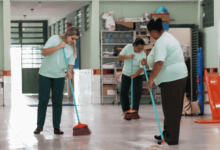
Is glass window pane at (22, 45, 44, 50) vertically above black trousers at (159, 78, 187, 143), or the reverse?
glass window pane at (22, 45, 44, 50)

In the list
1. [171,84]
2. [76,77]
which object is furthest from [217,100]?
[76,77]

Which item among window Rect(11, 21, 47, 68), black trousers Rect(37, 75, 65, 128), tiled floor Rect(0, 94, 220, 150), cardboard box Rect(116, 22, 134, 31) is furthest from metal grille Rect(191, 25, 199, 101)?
window Rect(11, 21, 47, 68)

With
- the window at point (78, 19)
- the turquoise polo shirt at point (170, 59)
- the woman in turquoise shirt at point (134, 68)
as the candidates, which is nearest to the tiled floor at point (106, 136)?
the woman in turquoise shirt at point (134, 68)

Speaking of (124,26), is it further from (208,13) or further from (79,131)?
→ (79,131)

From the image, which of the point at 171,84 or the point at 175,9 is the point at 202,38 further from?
the point at 171,84

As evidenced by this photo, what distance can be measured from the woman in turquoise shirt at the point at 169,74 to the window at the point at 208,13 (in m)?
4.97

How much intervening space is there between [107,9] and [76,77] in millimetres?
2634

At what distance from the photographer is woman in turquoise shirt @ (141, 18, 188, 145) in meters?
3.61

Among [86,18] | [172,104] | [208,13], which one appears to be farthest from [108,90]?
[172,104]

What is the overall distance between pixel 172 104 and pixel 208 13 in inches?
216

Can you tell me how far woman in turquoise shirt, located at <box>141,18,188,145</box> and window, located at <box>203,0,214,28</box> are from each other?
196 inches

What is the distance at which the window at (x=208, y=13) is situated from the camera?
329 inches

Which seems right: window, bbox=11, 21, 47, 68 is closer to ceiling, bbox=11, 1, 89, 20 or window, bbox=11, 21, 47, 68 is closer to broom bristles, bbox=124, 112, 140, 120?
ceiling, bbox=11, 1, 89, 20

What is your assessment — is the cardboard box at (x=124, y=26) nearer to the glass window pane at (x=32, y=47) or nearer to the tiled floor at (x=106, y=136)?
the tiled floor at (x=106, y=136)
